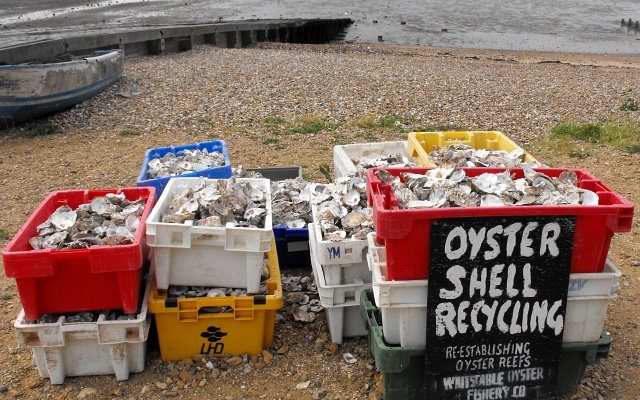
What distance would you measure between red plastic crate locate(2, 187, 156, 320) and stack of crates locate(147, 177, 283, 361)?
0.16 metres

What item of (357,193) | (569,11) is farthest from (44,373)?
(569,11)

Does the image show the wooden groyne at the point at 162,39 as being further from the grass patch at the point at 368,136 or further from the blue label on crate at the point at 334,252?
the blue label on crate at the point at 334,252

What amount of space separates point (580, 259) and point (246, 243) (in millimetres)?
1965

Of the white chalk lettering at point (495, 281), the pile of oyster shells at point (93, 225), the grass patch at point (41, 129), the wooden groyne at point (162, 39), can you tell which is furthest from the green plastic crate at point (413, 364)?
the wooden groyne at point (162, 39)

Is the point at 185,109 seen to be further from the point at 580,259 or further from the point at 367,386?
the point at 580,259

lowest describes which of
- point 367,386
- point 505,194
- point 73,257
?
point 367,386

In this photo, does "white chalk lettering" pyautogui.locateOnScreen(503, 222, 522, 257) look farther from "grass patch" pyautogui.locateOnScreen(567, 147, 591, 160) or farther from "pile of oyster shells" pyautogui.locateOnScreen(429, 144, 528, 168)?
"grass patch" pyautogui.locateOnScreen(567, 147, 591, 160)

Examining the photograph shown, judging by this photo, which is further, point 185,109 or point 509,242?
point 185,109

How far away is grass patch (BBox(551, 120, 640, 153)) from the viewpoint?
30.8 feet

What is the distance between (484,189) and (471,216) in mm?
517

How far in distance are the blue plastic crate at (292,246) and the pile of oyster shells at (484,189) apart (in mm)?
1455

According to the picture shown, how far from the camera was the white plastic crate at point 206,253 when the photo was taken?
3707 millimetres

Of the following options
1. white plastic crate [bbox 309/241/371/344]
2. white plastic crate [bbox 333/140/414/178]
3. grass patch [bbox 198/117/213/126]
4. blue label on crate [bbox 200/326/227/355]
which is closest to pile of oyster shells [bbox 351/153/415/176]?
white plastic crate [bbox 333/140/414/178]

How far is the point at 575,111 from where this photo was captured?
11781mm
